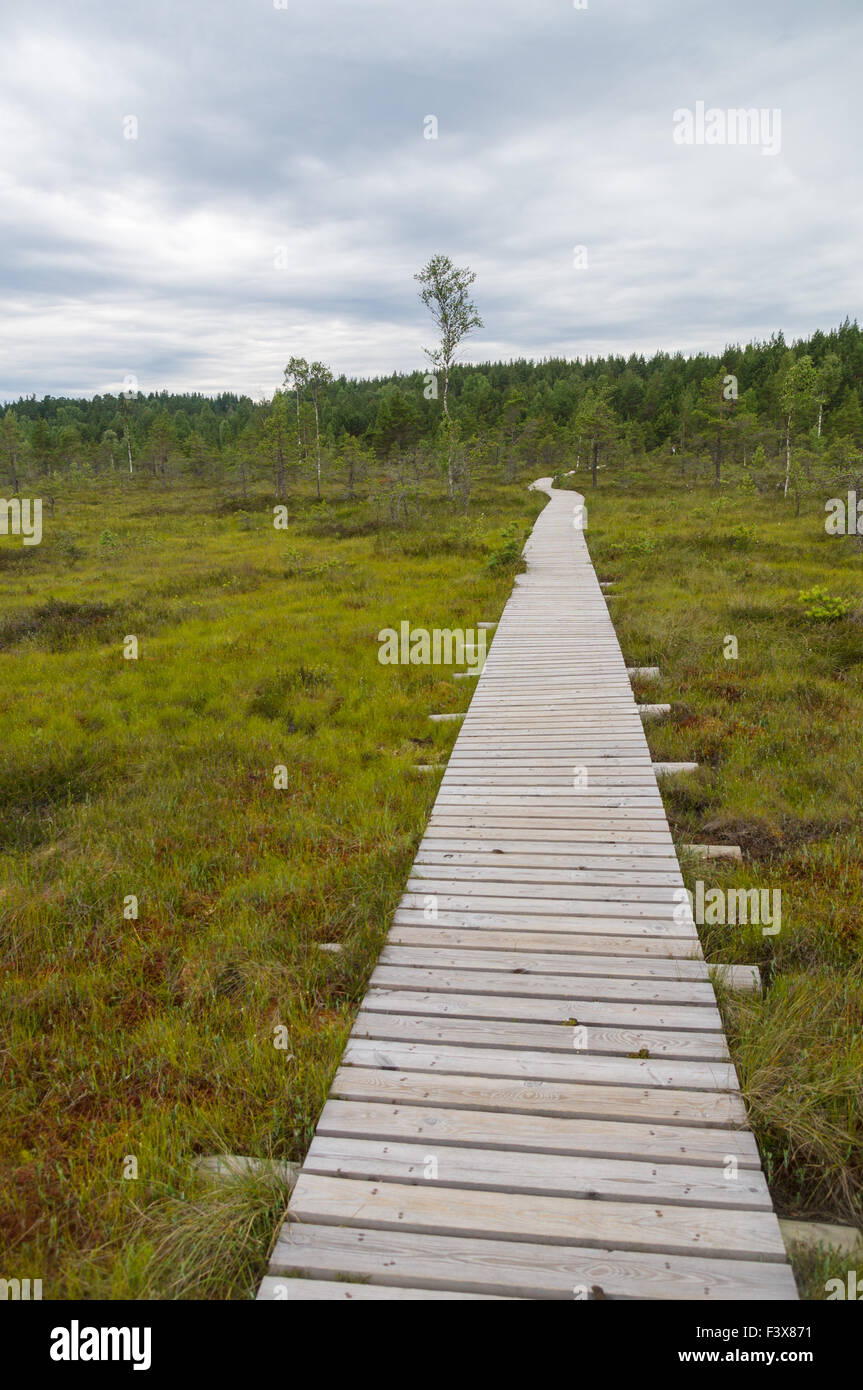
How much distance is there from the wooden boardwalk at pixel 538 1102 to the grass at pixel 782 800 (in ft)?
0.83

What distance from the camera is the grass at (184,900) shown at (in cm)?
312

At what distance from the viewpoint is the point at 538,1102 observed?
353cm

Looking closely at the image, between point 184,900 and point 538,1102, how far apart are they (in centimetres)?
330

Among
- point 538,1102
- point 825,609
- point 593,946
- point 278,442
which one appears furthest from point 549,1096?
point 278,442

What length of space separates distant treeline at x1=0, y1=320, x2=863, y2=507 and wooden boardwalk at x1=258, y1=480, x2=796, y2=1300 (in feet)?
85.9

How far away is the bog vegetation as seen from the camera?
10.7 ft

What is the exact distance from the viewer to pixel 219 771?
791cm

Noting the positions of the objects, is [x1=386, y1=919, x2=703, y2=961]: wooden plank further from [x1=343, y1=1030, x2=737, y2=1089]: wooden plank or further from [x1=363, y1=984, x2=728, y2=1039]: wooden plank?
[x1=343, y1=1030, x2=737, y2=1089]: wooden plank

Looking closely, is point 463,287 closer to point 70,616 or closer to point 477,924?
point 70,616

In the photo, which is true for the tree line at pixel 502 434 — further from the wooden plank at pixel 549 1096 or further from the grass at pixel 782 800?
the wooden plank at pixel 549 1096
